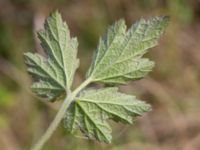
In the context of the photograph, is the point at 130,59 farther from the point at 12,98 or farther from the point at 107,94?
the point at 12,98

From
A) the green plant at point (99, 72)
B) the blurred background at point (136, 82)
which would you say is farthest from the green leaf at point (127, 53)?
the blurred background at point (136, 82)

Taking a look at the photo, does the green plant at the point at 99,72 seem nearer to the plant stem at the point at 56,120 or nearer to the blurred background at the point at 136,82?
→ the plant stem at the point at 56,120

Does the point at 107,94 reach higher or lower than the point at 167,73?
lower

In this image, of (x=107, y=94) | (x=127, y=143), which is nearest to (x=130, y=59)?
(x=107, y=94)

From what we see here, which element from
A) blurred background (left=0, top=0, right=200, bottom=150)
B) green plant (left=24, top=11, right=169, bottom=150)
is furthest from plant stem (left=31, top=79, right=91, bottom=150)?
blurred background (left=0, top=0, right=200, bottom=150)

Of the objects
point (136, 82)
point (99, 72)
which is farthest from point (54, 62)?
point (136, 82)

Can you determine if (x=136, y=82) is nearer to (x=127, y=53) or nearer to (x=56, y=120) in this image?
(x=127, y=53)
